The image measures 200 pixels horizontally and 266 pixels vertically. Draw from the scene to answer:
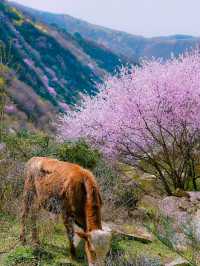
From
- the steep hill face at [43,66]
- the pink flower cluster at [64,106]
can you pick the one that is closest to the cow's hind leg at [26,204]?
the steep hill face at [43,66]

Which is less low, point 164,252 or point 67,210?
point 67,210

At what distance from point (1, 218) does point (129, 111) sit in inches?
291

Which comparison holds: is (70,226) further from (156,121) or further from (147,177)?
(147,177)

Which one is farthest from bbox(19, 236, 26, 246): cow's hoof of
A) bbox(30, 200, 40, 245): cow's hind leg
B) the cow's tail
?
the cow's tail

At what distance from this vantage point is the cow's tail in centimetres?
778

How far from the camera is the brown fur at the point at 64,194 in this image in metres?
8.05

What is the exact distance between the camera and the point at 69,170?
8.68 metres

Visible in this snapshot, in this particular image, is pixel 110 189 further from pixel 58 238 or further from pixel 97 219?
pixel 97 219

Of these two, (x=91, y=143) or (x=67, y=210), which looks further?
(x=91, y=143)

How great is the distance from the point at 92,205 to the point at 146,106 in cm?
935

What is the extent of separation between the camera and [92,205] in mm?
7984

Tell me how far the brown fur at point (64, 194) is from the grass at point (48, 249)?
0.86ft

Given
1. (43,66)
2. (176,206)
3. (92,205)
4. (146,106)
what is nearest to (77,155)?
(146,106)

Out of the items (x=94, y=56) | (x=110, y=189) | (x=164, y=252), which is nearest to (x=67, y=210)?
(x=164, y=252)
